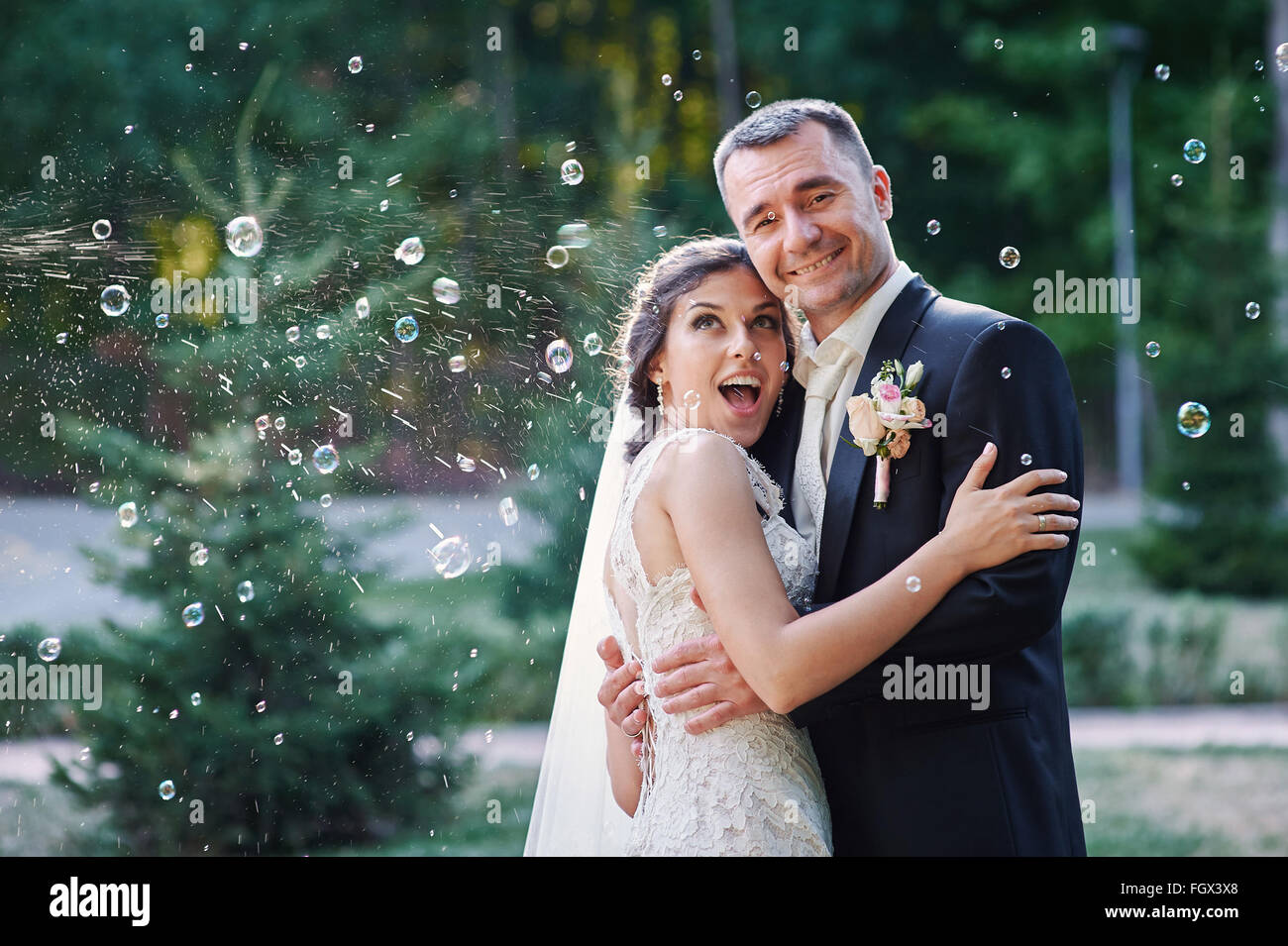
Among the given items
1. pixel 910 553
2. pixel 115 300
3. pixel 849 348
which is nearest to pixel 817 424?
pixel 849 348

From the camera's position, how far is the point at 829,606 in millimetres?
2531

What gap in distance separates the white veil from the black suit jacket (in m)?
0.78

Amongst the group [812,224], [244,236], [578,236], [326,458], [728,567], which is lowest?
[728,567]

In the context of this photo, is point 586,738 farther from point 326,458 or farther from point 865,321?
point 326,458

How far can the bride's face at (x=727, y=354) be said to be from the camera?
2.80m

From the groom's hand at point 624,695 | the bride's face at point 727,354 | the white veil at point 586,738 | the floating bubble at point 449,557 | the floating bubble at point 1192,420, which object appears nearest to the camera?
the bride's face at point 727,354

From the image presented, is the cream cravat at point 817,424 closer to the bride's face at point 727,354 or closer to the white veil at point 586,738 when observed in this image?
the bride's face at point 727,354

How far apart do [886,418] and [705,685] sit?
0.71 metres

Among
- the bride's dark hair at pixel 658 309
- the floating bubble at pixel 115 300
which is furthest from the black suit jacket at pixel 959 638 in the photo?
the floating bubble at pixel 115 300

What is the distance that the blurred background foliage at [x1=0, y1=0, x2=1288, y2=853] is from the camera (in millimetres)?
5246

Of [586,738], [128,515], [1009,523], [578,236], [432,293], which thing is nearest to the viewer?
→ [1009,523]

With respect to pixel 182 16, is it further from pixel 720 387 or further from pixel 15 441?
pixel 720 387

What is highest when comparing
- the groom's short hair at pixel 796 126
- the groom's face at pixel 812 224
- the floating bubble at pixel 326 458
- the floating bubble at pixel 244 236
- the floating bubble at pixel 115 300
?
the floating bubble at pixel 244 236

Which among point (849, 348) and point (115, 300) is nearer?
point (849, 348)
